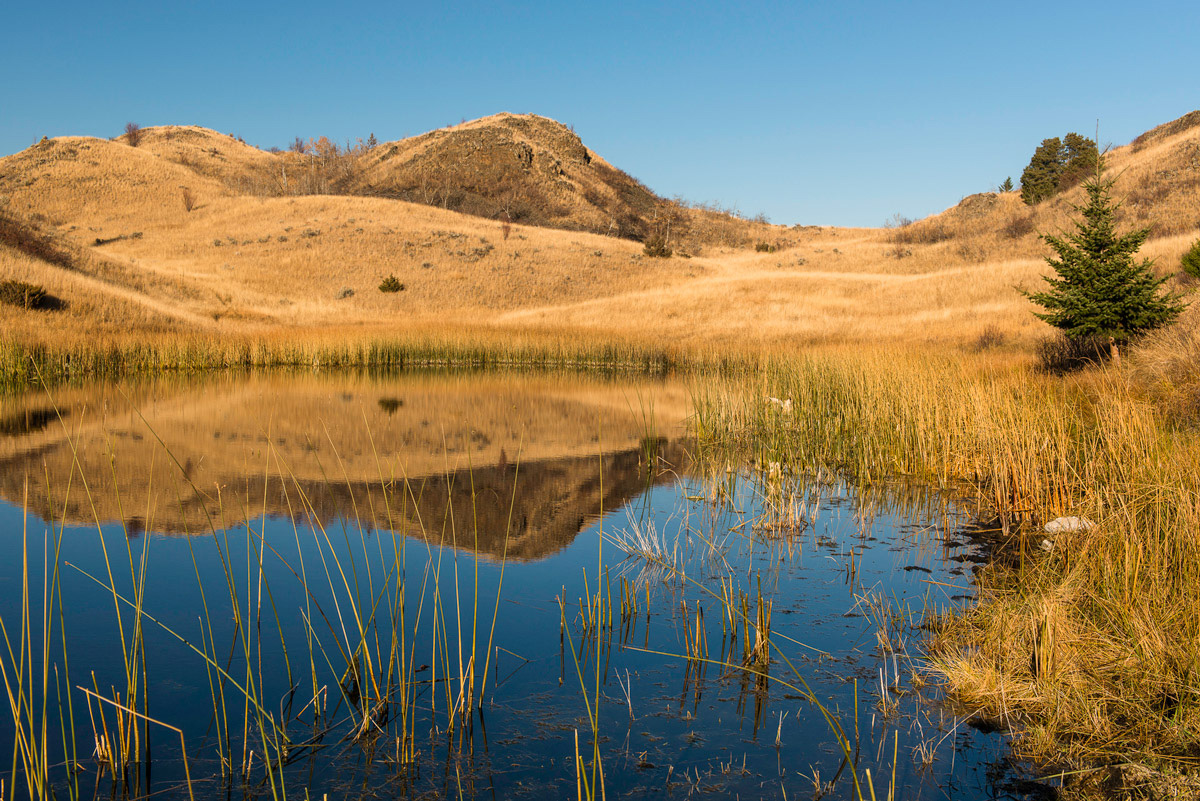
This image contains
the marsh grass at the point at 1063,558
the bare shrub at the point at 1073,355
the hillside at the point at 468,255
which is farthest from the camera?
the hillside at the point at 468,255

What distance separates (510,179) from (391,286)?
3818cm

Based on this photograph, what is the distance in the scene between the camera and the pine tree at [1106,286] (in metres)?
11.3

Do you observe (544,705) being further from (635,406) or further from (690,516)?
(635,406)

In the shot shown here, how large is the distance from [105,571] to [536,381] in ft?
49.1

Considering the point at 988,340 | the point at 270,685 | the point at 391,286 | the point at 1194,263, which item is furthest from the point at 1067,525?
the point at 391,286

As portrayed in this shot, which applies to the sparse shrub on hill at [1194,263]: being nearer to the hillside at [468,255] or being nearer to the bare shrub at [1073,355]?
the bare shrub at [1073,355]

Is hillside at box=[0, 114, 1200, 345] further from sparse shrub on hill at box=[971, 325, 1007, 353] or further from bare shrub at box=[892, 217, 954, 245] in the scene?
bare shrub at box=[892, 217, 954, 245]

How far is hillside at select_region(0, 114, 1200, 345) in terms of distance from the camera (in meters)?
27.5

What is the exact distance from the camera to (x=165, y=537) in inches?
245

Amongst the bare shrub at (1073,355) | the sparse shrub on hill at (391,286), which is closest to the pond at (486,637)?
the bare shrub at (1073,355)

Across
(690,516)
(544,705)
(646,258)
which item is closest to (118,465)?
(690,516)

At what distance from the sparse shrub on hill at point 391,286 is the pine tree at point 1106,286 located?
105 feet

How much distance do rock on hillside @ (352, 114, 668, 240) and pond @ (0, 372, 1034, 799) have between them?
58.1 m

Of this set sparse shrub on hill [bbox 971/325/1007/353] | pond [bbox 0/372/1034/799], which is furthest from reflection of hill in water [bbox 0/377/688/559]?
sparse shrub on hill [bbox 971/325/1007/353]
